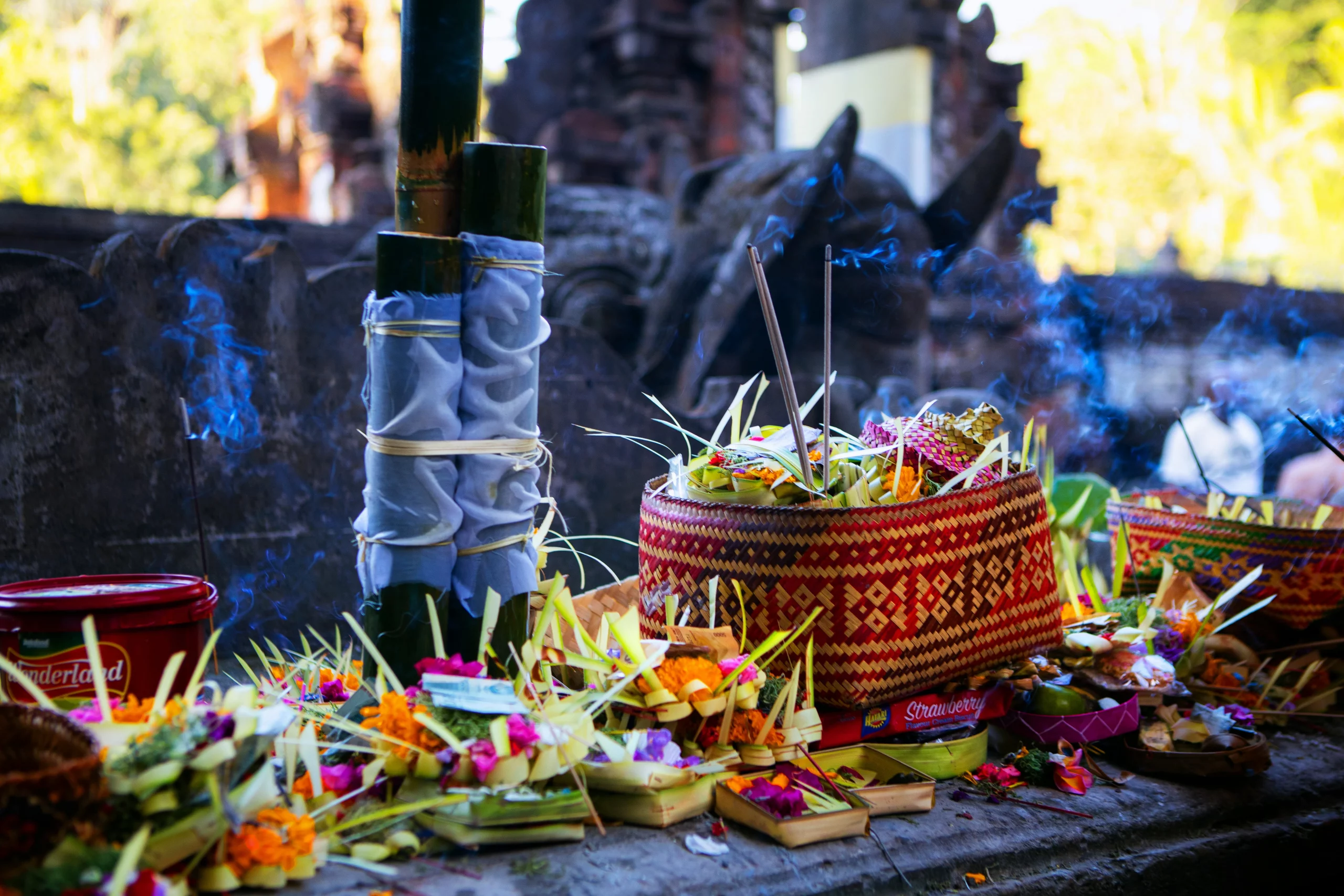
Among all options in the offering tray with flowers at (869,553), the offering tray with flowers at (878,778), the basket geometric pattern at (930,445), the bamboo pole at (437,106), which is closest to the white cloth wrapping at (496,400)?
the bamboo pole at (437,106)

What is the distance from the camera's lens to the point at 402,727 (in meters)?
2.02

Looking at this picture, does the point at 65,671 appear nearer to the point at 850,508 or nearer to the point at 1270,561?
the point at 850,508

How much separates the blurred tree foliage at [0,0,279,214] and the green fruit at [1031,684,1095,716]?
2059cm

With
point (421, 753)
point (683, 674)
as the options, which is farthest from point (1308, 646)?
point (421, 753)

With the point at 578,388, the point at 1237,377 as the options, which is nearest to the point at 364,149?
the point at 578,388

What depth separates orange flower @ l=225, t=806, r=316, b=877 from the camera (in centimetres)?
170

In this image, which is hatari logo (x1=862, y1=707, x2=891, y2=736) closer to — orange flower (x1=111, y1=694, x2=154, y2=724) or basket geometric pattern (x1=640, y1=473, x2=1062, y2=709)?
basket geometric pattern (x1=640, y1=473, x2=1062, y2=709)

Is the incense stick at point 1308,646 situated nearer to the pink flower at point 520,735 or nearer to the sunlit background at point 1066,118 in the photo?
the pink flower at point 520,735

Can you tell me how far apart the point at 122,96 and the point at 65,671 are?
32465 millimetres

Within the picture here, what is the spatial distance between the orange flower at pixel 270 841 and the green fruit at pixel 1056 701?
5.96 ft

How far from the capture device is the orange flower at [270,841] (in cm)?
170

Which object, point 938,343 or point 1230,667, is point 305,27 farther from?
point 1230,667

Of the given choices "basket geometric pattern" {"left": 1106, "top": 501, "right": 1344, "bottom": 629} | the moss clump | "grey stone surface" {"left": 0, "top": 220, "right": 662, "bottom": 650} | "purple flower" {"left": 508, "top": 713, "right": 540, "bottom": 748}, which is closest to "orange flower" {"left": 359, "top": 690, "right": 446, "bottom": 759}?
"purple flower" {"left": 508, "top": 713, "right": 540, "bottom": 748}

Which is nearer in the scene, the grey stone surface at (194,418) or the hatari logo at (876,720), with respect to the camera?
the hatari logo at (876,720)
